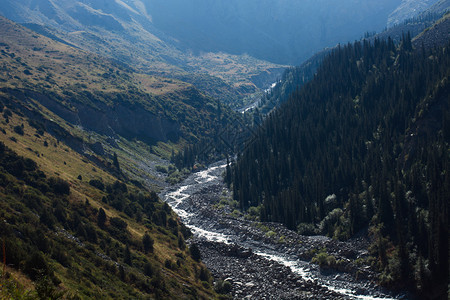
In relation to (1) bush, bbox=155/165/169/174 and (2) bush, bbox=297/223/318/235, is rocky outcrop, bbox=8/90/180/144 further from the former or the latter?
(2) bush, bbox=297/223/318/235

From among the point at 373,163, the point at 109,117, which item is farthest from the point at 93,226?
the point at 109,117

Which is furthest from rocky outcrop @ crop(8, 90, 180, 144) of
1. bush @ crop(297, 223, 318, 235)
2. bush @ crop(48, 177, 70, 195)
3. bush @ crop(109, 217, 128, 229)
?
bush @ crop(297, 223, 318, 235)

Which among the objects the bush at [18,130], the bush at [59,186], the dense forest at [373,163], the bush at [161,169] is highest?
the dense forest at [373,163]

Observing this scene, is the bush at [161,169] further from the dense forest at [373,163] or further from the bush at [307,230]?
the bush at [307,230]

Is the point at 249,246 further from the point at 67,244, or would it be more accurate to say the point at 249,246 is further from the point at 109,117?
the point at 109,117

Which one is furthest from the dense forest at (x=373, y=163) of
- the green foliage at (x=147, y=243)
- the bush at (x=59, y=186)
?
the bush at (x=59, y=186)

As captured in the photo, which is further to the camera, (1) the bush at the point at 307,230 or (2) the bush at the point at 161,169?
(2) the bush at the point at 161,169

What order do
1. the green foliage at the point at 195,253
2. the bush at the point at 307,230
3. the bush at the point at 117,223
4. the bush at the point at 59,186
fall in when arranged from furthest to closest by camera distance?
1. the bush at the point at 307,230
2. the green foliage at the point at 195,253
3. the bush at the point at 117,223
4. the bush at the point at 59,186
